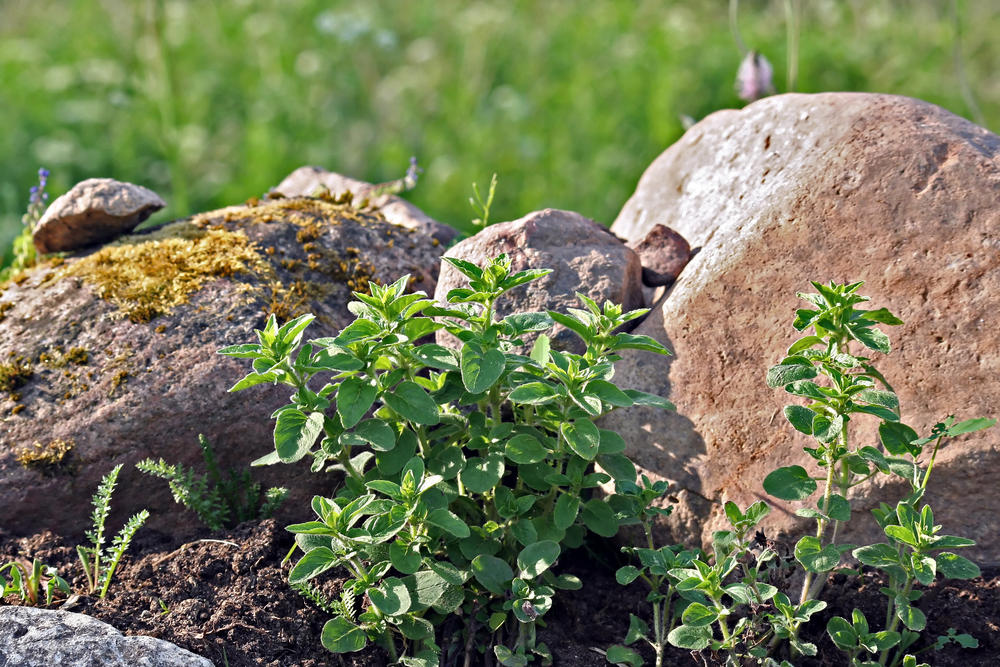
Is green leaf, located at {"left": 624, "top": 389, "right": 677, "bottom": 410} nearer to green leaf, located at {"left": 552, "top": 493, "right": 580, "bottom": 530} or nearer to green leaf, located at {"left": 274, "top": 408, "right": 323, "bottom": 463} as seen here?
green leaf, located at {"left": 552, "top": 493, "right": 580, "bottom": 530}

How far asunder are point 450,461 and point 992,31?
796 cm

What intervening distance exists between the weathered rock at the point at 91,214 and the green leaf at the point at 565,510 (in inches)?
76.8

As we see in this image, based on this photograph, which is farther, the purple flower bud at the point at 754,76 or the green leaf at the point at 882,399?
the purple flower bud at the point at 754,76

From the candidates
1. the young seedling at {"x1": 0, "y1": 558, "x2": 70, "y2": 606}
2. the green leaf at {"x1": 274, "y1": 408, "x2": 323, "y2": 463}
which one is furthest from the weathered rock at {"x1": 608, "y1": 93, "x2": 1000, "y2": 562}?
the young seedling at {"x1": 0, "y1": 558, "x2": 70, "y2": 606}

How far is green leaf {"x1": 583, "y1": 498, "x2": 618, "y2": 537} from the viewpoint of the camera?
241 cm

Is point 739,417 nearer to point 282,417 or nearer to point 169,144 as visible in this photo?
point 282,417

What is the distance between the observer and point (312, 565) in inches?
85.6

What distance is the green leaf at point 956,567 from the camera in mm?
2109

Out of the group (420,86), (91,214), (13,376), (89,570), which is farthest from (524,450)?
(420,86)

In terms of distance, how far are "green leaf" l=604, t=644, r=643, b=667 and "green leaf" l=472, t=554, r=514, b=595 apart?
1.02 feet

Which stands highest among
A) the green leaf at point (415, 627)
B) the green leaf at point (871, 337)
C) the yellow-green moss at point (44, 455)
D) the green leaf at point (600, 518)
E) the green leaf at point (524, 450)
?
the green leaf at point (871, 337)

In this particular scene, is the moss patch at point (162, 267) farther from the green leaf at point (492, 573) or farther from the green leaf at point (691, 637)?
the green leaf at point (691, 637)

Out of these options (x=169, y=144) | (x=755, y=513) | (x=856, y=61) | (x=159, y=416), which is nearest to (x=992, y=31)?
(x=856, y=61)

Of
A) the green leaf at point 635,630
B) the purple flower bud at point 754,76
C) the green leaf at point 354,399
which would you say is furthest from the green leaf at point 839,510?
the purple flower bud at point 754,76
